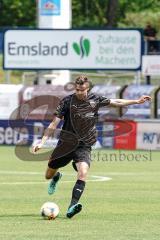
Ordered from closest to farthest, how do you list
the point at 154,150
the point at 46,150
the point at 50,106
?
the point at 46,150 → the point at 154,150 → the point at 50,106

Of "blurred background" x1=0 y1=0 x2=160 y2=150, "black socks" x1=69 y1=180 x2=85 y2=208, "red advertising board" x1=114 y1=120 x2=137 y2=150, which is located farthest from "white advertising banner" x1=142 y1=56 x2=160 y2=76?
"black socks" x1=69 y1=180 x2=85 y2=208

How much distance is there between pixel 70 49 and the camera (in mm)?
34438

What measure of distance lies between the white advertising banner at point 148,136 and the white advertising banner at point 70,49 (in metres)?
3.90

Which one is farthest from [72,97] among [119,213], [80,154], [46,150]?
[46,150]

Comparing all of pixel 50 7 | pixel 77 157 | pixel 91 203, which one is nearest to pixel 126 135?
pixel 50 7

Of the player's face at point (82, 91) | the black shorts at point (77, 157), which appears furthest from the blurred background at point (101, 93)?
the player's face at point (82, 91)

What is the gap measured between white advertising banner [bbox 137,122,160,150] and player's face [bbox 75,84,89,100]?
16025mm

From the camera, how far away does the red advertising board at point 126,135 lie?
101ft

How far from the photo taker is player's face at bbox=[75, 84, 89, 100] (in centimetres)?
1432

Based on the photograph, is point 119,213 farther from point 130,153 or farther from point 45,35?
point 45,35

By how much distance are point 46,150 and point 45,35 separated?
740cm

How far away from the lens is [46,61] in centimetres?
3459

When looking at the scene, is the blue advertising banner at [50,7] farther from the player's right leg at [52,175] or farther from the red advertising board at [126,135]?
the player's right leg at [52,175]

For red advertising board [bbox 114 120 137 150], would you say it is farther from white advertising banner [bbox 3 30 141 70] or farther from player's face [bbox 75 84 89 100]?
player's face [bbox 75 84 89 100]
